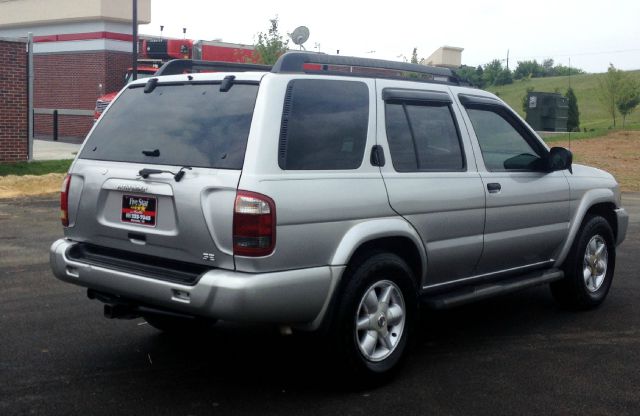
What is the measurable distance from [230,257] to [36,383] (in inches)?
61.9

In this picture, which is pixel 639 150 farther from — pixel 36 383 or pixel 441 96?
pixel 36 383

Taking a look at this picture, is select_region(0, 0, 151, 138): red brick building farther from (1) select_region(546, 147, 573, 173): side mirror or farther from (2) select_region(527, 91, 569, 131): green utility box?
(1) select_region(546, 147, 573, 173): side mirror

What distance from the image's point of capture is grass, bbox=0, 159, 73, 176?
1909 cm

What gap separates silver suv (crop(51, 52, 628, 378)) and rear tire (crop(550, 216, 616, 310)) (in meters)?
0.96

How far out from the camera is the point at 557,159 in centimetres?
663

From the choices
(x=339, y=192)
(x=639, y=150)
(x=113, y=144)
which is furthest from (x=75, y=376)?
(x=639, y=150)

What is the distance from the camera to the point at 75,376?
5.23 m

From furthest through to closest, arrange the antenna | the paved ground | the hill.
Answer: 1. the hill
2. the paved ground
3. the antenna

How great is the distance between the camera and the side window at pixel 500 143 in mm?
6215

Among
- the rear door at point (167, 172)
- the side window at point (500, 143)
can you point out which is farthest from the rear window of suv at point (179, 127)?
the side window at point (500, 143)

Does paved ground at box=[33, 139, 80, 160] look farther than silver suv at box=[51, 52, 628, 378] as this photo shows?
Yes

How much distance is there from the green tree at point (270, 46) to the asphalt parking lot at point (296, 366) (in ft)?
79.7

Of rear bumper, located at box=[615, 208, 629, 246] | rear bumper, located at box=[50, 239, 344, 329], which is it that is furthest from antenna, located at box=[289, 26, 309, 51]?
rear bumper, located at box=[50, 239, 344, 329]

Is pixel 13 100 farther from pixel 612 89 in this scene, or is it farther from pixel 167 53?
pixel 612 89
